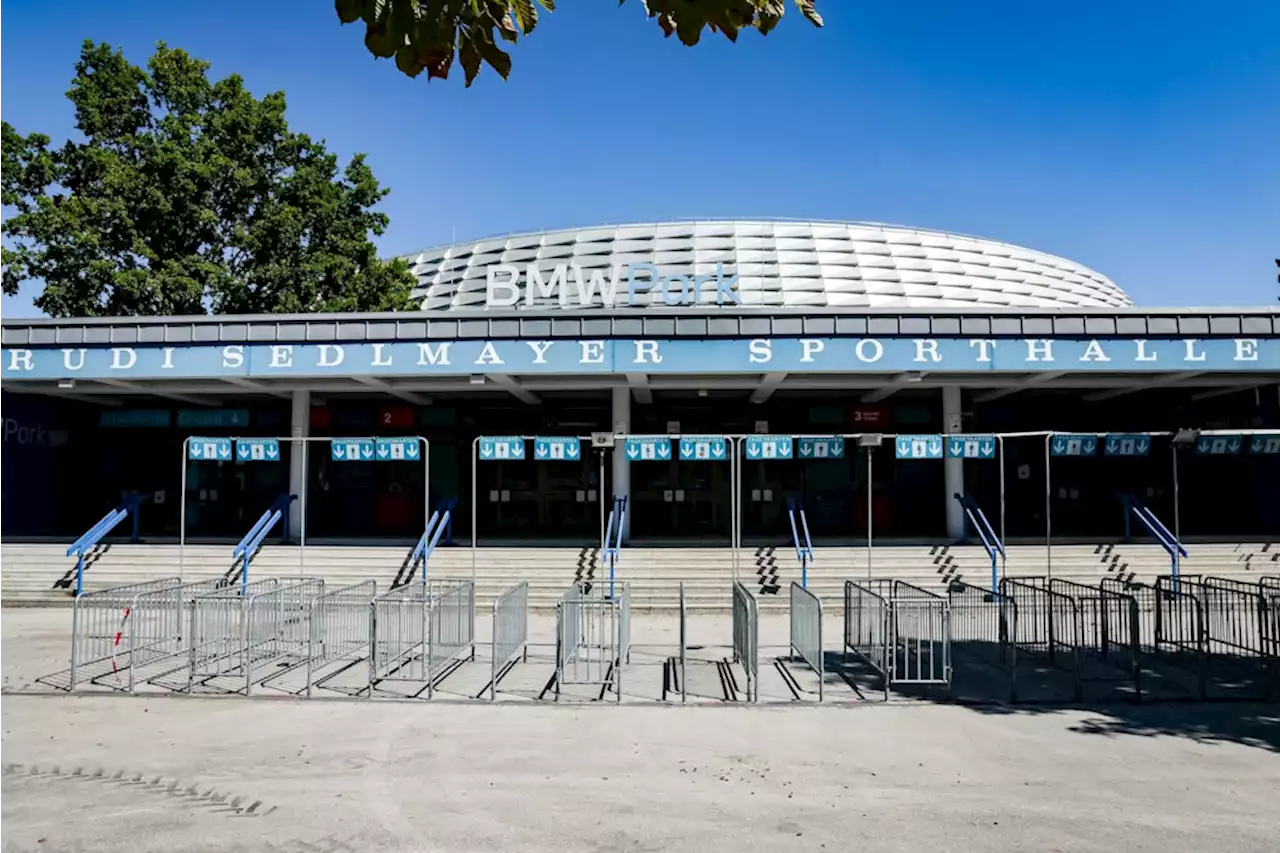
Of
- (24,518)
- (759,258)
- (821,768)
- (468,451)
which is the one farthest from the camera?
(759,258)

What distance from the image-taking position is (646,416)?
89.0 ft

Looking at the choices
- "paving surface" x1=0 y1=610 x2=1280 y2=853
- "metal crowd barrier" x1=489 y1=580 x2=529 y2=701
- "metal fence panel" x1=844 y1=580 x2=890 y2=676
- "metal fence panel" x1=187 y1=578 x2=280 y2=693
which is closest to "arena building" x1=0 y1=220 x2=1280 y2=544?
"metal crowd barrier" x1=489 y1=580 x2=529 y2=701

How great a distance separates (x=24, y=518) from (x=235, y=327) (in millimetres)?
9992

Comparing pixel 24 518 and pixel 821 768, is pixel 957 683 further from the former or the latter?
pixel 24 518

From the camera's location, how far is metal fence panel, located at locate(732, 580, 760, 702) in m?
10.9

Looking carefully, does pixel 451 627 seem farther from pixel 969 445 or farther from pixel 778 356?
pixel 969 445

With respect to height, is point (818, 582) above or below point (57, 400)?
below

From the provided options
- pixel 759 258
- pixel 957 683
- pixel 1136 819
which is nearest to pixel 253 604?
pixel 957 683

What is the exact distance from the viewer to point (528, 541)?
78.0 ft

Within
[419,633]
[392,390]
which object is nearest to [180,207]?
[392,390]

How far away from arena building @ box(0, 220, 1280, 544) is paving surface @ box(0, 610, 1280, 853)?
8.17 m

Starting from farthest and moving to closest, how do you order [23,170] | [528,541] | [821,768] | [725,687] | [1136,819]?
[23,170]
[528,541]
[725,687]
[821,768]
[1136,819]

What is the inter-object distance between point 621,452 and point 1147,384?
13.7 meters

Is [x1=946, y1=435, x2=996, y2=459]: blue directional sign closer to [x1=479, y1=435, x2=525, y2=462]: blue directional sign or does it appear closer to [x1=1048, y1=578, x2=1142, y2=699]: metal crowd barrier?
[x1=1048, y1=578, x2=1142, y2=699]: metal crowd barrier
